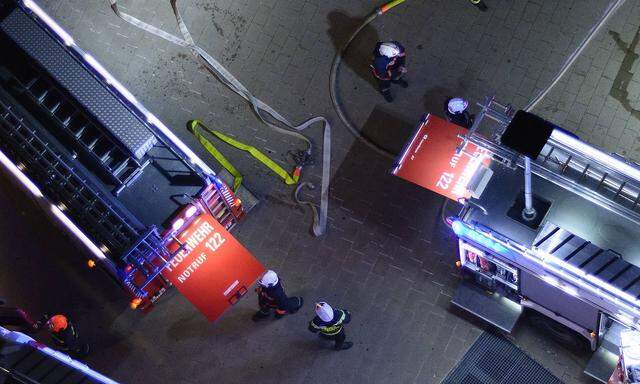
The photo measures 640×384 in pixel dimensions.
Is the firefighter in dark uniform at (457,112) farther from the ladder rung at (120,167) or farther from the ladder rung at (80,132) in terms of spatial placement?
the ladder rung at (80,132)

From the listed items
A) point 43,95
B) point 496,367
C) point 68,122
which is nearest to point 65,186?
point 68,122

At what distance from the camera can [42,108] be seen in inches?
537

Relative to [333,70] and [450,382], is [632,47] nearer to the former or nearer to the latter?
[333,70]

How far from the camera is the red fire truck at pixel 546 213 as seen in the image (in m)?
11.2

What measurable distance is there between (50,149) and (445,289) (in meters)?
7.06

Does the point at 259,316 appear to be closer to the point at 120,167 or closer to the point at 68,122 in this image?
the point at 120,167

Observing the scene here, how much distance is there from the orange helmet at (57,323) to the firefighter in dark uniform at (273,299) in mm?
3223

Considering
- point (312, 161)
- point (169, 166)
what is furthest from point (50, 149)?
point (312, 161)

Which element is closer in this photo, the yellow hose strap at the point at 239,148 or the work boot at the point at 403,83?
the yellow hose strap at the point at 239,148

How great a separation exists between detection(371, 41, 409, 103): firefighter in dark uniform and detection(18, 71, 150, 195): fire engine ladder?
445cm

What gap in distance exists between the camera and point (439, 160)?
1295cm

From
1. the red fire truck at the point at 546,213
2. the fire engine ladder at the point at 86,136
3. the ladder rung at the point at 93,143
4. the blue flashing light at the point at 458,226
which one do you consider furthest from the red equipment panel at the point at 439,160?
the ladder rung at the point at 93,143

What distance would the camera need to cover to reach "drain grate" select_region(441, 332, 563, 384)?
13.9 m

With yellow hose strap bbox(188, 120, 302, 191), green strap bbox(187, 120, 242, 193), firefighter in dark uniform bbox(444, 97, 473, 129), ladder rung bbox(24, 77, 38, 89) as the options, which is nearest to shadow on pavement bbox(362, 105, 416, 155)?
firefighter in dark uniform bbox(444, 97, 473, 129)
